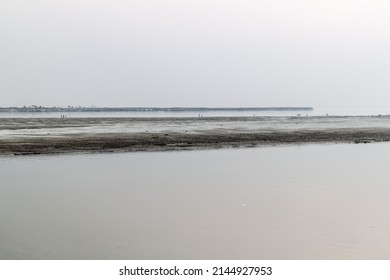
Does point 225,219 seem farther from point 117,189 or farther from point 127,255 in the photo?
point 117,189

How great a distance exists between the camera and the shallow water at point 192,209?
10.2 metres

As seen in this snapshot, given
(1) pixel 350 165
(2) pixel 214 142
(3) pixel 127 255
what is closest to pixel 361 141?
(2) pixel 214 142

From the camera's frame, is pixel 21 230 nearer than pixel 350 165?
Yes

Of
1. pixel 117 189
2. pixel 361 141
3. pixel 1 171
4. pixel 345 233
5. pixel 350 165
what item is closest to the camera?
pixel 345 233

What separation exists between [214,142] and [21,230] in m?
21.0

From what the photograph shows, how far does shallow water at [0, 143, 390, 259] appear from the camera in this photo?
10242mm

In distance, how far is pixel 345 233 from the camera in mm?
11297

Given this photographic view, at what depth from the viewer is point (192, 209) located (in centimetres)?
1350

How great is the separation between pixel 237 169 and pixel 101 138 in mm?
14646

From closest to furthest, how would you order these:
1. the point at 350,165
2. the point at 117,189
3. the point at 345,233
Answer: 1. the point at 345,233
2. the point at 117,189
3. the point at 350,165
